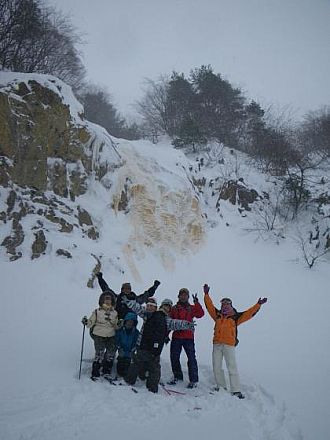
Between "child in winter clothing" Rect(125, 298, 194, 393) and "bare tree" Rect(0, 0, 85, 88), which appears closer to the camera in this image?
"child in winter clothing" Rect(125, 298, 194, 393)

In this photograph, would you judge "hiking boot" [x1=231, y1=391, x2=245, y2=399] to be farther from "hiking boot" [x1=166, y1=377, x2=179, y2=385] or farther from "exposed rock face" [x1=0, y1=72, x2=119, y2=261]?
"exposed rock face" [x1=0, y1=72, x2=119, y2=261]

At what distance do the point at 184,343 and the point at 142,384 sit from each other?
0.98m

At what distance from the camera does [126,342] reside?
516cm

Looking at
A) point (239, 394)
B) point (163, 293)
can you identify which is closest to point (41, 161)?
point (163, 293)

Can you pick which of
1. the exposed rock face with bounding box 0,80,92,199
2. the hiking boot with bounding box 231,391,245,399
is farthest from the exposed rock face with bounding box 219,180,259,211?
the hiking boot with bounding box 231,391,245,399

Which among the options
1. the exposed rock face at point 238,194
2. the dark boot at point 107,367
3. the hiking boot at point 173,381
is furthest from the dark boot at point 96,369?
the exposed rock face at point 238,194

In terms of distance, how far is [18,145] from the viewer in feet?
27.2

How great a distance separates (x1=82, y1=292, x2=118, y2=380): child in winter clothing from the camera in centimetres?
502

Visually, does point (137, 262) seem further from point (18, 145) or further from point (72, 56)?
point (72, 56)

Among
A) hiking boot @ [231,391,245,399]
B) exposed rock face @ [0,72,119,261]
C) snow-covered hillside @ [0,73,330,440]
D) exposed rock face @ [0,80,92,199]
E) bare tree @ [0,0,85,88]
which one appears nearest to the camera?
snow-covered hillside @ [0,73,330,440]

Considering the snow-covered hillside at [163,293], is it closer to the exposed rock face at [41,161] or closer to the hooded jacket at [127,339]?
the exposed rock face at [41,161]

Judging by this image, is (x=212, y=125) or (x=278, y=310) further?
(x=212, y=125)

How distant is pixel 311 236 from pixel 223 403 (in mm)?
11234

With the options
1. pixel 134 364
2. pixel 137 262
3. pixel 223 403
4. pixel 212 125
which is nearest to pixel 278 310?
pixel 137 262
